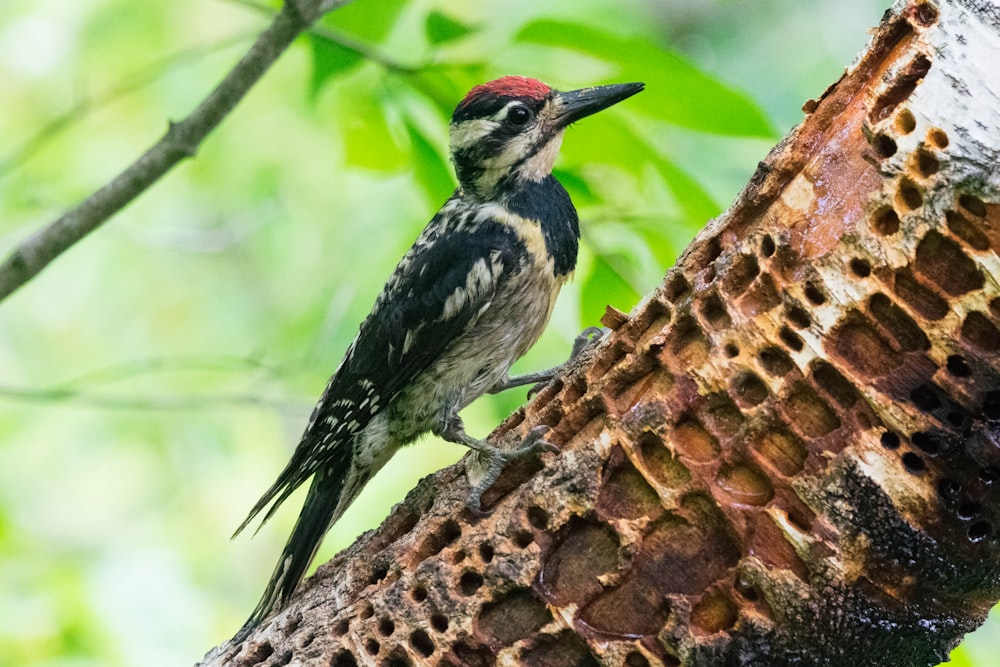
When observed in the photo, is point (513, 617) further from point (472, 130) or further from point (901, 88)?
point (472, 130)

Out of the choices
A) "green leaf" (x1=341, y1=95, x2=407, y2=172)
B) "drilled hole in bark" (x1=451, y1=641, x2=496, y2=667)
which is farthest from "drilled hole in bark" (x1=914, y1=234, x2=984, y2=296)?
"green leaf" (x1=341, y1=95, x2=407, y2=172)

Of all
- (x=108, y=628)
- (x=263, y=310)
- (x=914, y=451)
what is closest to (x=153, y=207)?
(x=263, y=310)

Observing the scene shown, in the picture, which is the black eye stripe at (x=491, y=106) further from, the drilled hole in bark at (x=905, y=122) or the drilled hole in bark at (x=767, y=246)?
the drilled hole in bark at (x=905, y=122)

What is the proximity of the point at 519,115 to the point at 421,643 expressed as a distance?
5.98 feet

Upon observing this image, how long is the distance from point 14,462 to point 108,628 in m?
2.56

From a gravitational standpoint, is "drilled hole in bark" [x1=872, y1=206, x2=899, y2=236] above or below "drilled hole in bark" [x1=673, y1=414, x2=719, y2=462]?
above

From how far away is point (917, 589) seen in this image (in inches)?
64.5

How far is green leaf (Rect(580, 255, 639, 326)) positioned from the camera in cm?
261

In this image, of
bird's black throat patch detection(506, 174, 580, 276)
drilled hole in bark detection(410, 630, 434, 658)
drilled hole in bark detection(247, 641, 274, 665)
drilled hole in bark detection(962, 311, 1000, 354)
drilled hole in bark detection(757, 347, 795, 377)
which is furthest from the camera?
bird's black throat patch detection(506, 174, 580, 276)

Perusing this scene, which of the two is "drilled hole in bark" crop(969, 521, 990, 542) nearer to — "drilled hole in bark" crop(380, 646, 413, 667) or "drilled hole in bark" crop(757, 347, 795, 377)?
"drilled hole in bark" crop(757, 347, 795, 377)

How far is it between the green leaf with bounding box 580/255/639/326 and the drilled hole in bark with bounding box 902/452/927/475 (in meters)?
1.07

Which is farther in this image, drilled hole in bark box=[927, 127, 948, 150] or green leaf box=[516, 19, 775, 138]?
green leaf box=[516, 19, 775, 138]

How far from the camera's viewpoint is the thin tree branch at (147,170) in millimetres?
2391

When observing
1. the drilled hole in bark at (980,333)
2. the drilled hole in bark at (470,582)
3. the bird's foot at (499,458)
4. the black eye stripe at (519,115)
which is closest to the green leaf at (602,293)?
the bird's foot at (499,458)
